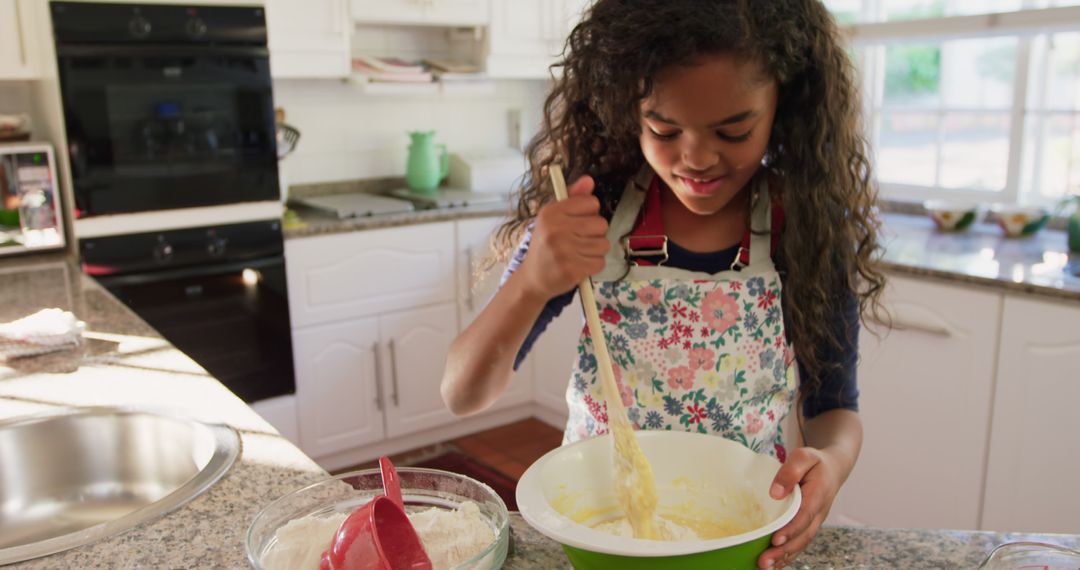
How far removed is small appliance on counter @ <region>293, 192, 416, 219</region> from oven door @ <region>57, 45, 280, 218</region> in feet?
0.85

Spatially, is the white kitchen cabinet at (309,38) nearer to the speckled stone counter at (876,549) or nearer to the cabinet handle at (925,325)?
the cabinet handle at (925,325)

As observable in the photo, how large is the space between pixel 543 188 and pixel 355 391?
1980mm

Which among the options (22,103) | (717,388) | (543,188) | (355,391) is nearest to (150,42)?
(22,103)

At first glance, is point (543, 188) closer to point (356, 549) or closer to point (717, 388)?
point (717, 388)

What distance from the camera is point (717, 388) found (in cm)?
109

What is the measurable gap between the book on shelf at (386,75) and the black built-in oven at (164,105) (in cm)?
43

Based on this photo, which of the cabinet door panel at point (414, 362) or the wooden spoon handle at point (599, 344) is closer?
the wooden spoon handle at point (599, 344)

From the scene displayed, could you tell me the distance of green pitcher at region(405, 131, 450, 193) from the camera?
3.32m

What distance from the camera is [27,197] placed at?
2.45m

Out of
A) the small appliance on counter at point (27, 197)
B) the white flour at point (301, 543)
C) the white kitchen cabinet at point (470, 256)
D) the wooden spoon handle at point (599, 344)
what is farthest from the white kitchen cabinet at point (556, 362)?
the white flour at point (301, 543)

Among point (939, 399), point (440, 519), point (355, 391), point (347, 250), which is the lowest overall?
point (355, 391)

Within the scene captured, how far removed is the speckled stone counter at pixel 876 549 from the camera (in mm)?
776

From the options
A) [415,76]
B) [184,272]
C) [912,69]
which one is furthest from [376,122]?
[912,69]

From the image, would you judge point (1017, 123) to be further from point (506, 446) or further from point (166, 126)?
point (166, 126)
